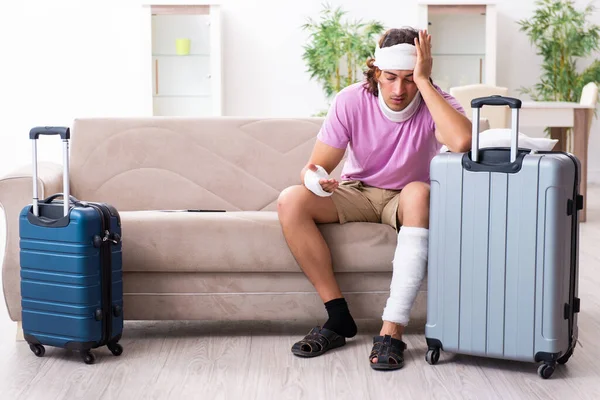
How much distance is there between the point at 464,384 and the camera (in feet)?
7.63

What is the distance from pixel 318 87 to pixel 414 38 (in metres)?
5.05

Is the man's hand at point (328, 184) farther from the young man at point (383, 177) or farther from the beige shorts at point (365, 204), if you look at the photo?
the beige shorts at point (365, 204)

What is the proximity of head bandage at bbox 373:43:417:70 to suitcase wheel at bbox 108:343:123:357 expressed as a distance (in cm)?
116

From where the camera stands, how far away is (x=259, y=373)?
7.95ft

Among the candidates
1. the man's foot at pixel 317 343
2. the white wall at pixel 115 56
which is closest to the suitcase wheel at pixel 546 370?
the man's foot at pixel 317 343

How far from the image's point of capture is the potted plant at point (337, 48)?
7.08m

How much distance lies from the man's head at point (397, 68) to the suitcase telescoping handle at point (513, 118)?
0.32m

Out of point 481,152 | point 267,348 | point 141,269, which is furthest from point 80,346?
point 481,152

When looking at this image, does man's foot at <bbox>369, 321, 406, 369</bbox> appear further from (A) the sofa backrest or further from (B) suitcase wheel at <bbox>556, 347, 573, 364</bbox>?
(A) the sofa backrest

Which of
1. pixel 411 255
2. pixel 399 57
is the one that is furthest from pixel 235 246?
pixel 399 57

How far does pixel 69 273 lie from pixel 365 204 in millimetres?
934

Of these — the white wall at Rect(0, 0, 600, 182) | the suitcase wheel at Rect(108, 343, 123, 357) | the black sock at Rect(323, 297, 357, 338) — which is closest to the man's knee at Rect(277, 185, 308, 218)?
the black sock at Rect(323, 297, 357, 338)

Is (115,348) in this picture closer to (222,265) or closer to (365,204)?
(222,265)

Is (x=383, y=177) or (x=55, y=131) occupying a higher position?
(x=55, y=131)
